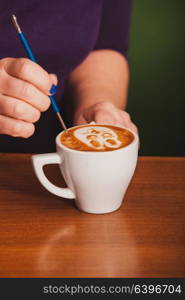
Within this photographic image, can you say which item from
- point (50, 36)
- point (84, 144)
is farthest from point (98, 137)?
point (50, 36)

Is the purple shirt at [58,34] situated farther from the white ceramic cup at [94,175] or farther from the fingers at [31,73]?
the white ceramic cup at [94,175]

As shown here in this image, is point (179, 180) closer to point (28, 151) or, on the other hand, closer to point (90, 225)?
point (90, 225)

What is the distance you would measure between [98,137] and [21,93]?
0.20 metres

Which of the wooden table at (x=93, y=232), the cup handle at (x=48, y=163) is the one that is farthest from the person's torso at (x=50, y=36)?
the cup handle at (x=48, y=163)

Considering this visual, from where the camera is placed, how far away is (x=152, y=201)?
→ 2.82 feet

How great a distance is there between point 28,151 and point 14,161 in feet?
1.34

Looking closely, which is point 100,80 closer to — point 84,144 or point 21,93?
point 21,93

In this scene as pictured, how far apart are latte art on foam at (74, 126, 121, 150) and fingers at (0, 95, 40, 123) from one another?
12 centimetres

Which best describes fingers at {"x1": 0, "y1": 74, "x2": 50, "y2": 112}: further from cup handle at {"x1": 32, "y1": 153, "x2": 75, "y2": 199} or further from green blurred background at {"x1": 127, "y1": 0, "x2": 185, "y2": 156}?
green blurred background at {"x1": 127, "y1": 0, "x2": 185, "y2": 156}

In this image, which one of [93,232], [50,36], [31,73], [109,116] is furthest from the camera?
[50,36]

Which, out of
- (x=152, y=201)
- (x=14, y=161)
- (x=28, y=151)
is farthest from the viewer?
(x=28, y=151)

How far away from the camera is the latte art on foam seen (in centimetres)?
80

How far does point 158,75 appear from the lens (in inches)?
78.7

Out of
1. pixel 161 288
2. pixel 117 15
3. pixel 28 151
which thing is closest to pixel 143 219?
pixel 161 288
